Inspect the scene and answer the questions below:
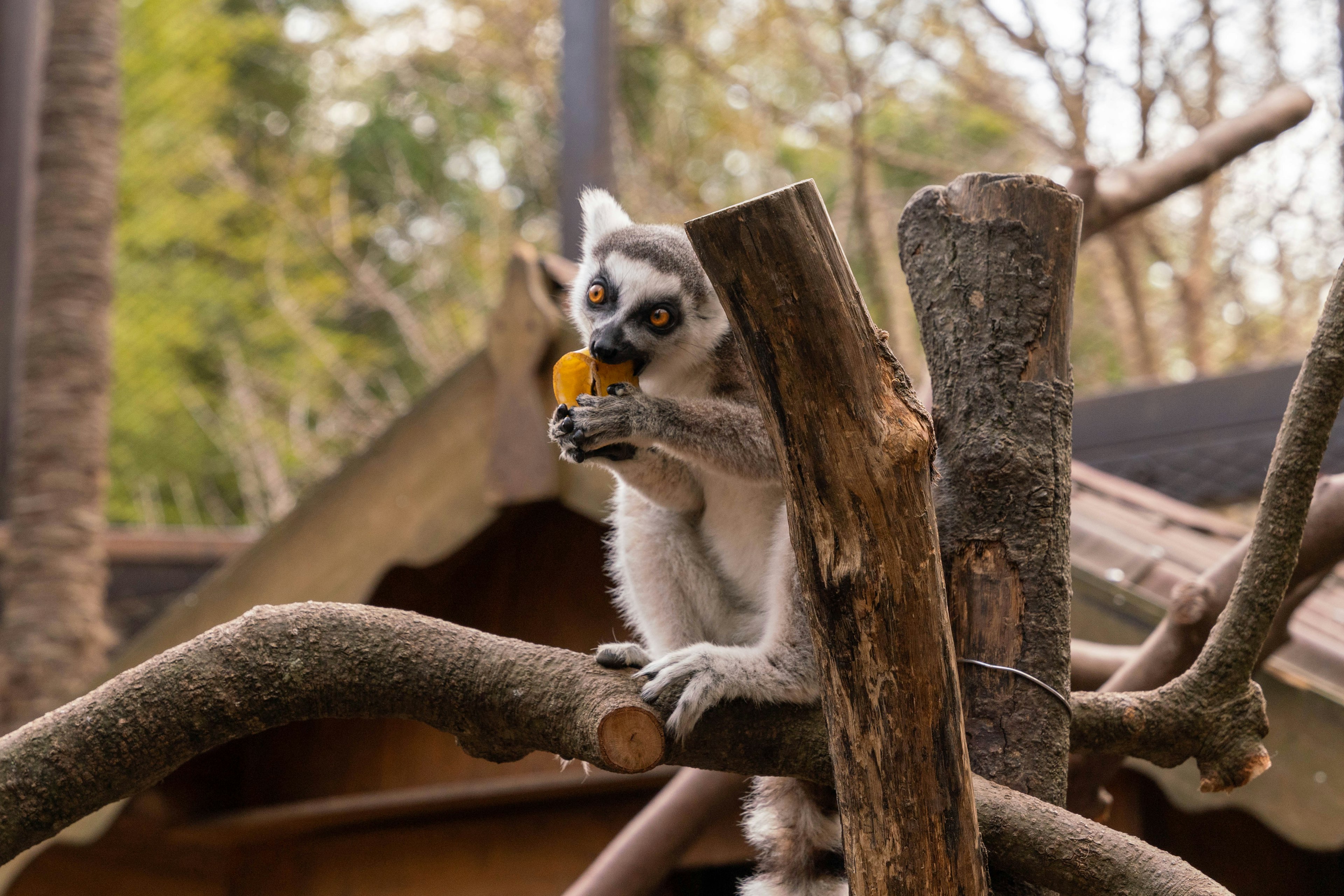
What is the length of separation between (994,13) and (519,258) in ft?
17.8

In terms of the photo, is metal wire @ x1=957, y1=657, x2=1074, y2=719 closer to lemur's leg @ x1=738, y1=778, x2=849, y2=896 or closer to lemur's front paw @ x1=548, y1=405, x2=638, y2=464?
lemur's leg @ x1=738, y1=778, x2=849, y2=896

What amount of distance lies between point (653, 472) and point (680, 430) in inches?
11.1

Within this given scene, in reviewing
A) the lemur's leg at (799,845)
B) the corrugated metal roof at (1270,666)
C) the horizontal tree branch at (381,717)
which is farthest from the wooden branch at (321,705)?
the corrugated metal roof at (1270,666)

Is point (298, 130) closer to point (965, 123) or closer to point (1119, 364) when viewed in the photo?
point (965, 123)

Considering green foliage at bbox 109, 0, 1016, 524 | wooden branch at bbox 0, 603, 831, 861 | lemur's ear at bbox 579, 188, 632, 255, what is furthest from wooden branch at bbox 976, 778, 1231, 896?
green foliage at bbox 109, 0, 1016, 524

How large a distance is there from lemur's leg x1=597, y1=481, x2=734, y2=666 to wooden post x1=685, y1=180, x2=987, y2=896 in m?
0.99

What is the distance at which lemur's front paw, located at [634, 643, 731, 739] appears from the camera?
182 centimetres

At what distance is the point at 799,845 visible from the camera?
7.00 feet

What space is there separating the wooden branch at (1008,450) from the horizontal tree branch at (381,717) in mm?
175

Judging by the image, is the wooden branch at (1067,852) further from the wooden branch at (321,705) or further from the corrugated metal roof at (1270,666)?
the corrugated metal roof at (1270,666)

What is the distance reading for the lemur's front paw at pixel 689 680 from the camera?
182 cm

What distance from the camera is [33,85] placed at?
6.39m

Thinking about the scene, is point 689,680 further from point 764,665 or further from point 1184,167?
point 1184,167

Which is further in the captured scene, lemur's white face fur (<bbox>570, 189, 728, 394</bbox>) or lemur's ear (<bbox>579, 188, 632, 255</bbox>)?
lemur's ear (<bbox>579, 188, 632, 255</bbox>)
